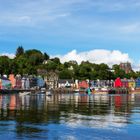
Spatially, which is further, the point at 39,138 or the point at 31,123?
the point at 31,123

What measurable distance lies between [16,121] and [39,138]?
13146 millimetres

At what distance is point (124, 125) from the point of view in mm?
50031

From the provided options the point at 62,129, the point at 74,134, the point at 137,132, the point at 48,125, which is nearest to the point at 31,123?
the point at 48,125

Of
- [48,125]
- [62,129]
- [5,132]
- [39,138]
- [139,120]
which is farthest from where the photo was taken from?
[139,120]

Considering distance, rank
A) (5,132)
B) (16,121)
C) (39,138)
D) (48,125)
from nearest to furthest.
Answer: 1. (39,138)
2. (5,132)
3. (48,125)
4. (16,121)

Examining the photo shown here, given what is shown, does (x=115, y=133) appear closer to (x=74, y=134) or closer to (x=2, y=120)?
(x=74, y=134)

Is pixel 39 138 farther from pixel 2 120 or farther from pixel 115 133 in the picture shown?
pixel 2 120

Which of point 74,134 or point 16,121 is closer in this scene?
point 74,134

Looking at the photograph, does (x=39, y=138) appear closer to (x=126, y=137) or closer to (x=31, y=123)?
(x=126, y=137)

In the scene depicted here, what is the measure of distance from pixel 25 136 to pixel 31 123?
32.6 feet

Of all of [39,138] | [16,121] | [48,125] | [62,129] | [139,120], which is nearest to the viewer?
[39,138]

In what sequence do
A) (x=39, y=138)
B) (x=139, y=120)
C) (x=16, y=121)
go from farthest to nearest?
(x=139, y=120)
(x=16, y=121)
(x=39, y=138)

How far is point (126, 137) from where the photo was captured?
135ft

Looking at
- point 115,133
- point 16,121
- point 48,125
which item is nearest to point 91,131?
point 115,133
